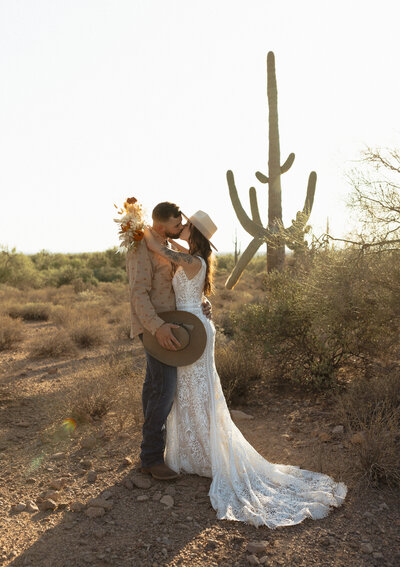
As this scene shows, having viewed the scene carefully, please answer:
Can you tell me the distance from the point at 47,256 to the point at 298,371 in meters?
33.6

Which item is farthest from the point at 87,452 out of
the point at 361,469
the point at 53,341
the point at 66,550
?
the point at 53,341

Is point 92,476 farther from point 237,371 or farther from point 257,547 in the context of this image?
point 237,371

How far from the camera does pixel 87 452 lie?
4555 mm

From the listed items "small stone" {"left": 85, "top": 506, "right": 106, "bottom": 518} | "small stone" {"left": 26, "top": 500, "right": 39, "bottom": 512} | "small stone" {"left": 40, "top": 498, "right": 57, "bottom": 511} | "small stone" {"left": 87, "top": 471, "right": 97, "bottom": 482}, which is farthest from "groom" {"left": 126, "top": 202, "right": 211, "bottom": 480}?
"small stone" {"left": 26, "top": 500, "right": 39, "bottom": 512}

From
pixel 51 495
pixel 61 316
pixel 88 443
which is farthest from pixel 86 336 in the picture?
pixel 51 495

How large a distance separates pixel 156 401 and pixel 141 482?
2.22ft

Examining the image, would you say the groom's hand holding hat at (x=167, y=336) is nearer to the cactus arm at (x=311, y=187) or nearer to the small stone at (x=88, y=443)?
the small stone at (x=88, y=443)

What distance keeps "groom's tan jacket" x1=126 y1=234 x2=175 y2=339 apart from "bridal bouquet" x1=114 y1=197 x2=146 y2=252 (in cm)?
7

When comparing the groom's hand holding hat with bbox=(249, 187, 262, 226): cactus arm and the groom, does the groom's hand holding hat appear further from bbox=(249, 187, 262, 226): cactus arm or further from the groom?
bbox=(249, 187, 262, 226): cactus arm

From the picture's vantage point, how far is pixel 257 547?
2883mm

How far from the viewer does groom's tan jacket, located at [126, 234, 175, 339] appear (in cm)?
359

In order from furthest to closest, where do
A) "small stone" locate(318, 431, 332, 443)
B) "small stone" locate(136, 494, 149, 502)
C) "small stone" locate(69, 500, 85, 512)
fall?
1. "small stone" locate(318, 431, 332, 443)
2. "small stone" locate(136, 494, 149, 502)
3. "small stone" locate(69, 500, 85, 512)

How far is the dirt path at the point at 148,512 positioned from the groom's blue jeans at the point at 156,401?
29cm

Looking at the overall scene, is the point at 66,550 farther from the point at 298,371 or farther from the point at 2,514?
the point at 298,371
